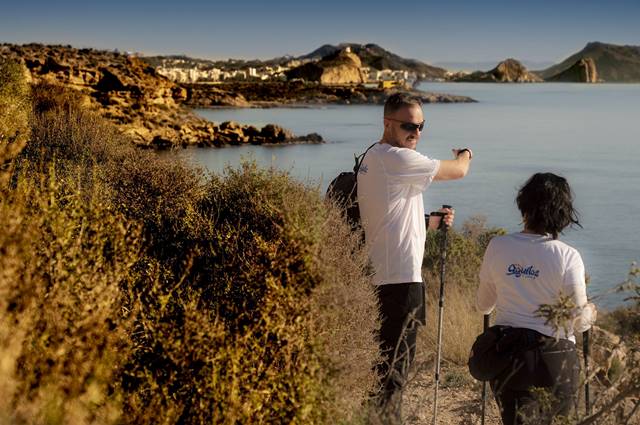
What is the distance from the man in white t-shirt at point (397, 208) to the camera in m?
4.39

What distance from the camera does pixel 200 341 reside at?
12.7 feet

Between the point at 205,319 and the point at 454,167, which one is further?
the point at 454,167

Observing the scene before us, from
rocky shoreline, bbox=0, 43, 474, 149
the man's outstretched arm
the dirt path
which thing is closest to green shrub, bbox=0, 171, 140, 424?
the man's outstretched arm

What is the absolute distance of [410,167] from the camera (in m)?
4.36

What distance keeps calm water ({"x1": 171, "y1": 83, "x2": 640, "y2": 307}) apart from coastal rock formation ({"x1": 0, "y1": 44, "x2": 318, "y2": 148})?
1916 millimetres

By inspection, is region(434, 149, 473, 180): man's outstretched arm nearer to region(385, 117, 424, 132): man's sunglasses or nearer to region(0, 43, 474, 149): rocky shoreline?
region(385, 117, 424, 132): man's sunglasses

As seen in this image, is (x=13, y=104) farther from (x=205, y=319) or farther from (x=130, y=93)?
(x=130, y=93)

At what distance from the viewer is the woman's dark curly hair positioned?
3693mm

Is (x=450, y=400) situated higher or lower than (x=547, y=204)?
lower

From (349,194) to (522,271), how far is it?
1378 millimetres

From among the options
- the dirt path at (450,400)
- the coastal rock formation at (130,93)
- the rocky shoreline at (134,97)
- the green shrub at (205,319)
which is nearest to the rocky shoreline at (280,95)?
the rocky shoreline at (134,97)

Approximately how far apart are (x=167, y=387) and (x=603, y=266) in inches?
868

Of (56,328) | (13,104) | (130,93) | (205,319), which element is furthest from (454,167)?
(130,93)

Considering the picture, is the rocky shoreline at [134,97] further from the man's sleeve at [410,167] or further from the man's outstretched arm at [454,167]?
the man's sleeve at [410,167]
